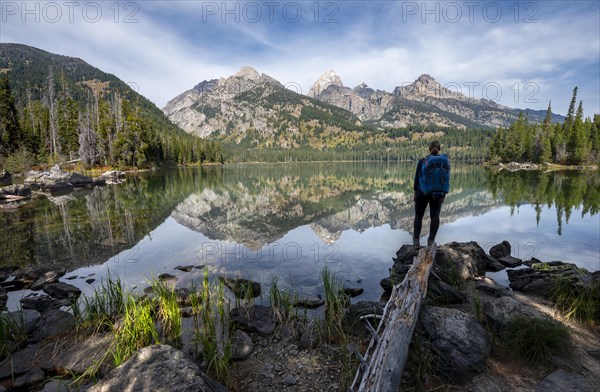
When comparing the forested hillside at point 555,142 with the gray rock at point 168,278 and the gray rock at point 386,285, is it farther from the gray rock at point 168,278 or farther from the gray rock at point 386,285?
the gray rock at point 168,278

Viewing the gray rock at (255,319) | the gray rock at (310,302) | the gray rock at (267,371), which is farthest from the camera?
the gray rock at (310,302)

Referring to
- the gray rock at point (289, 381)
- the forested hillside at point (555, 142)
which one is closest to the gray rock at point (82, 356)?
the gray rock at point (289, 381)

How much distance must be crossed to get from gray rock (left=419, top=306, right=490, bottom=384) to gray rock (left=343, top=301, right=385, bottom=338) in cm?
127

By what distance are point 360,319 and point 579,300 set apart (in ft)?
18.3

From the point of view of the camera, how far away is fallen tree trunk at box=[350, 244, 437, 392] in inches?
160

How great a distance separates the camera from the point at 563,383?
192 inches

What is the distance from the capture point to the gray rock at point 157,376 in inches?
164

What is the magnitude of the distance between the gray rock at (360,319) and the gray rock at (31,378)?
6.24 meters

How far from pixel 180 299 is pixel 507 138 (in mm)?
119325

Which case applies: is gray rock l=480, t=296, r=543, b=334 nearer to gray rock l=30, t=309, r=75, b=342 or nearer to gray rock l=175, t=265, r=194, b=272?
gray rock l=30, t=309, r=75, b=342

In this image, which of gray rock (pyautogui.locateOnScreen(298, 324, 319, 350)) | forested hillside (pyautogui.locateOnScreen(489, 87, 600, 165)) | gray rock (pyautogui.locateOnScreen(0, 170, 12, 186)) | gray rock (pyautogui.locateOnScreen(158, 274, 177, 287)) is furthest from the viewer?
forested hillside (pyautogui.locateOnScreen(489, 87, 600, 165))

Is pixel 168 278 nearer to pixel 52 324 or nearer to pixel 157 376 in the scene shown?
pixel 52 324

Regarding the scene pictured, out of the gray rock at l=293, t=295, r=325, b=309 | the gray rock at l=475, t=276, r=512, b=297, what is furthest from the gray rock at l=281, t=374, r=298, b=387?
the gray rock at l=475, t=276, r=512, b=297

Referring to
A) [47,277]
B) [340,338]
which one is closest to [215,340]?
[340,338]
